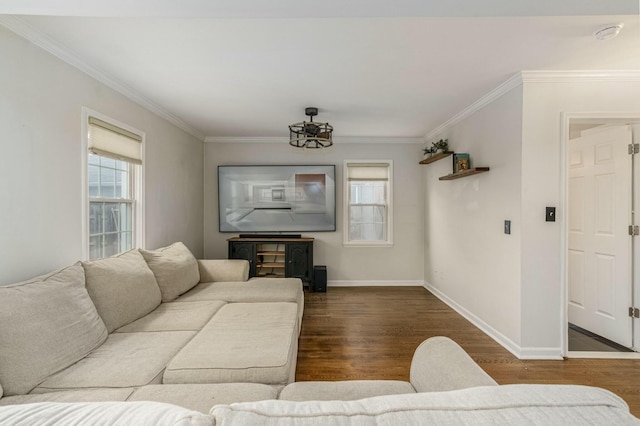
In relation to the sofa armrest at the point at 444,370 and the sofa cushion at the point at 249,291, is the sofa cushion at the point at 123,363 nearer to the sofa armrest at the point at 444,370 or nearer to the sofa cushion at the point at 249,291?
the sofa cushion at the point at 249,291

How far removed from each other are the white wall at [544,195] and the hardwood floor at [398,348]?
297 millimetres

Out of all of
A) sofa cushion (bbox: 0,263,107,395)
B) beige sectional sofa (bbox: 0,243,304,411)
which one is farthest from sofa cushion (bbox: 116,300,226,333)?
sofa cushion (bbox: 0,263,107,395)

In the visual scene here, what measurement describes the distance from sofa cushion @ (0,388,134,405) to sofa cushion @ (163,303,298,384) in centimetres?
21

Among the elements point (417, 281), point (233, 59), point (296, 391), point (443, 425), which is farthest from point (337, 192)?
point (443, 425)

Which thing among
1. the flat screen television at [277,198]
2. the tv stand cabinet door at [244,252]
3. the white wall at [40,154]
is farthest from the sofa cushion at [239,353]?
the flat screen television at [277,198]

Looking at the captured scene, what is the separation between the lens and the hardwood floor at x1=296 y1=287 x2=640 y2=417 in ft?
7.30

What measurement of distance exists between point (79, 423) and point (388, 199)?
4.68 m

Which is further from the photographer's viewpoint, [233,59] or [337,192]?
[337,192]

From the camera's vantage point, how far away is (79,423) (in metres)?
0.47

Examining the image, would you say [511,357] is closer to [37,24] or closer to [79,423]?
[79,423]

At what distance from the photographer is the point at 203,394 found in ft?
4.09

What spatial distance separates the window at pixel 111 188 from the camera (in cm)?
240

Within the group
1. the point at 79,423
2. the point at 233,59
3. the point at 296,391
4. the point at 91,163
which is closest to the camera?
the point at 79,423

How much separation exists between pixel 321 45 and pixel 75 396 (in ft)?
7.60
